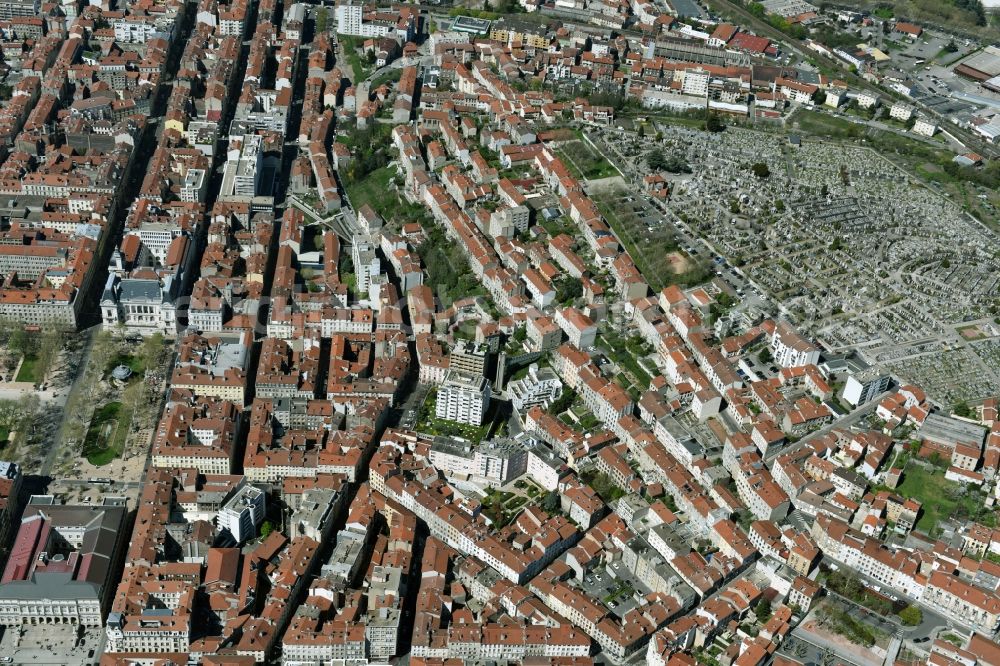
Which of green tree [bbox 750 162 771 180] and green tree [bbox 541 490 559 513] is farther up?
green tree [bbox 750 162 771 180]

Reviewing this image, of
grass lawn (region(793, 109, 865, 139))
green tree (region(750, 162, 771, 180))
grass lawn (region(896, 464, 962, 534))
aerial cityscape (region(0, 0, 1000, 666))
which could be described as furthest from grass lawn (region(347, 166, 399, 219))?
grass lawn (region(896, 464, 962, 534))

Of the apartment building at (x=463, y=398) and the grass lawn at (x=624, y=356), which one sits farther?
the grass lawn at (x=624, y=356)

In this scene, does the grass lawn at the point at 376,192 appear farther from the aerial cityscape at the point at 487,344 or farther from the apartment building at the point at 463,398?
the apartment building at the point at 463,398

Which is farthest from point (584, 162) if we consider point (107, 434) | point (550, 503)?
point (107, 434)

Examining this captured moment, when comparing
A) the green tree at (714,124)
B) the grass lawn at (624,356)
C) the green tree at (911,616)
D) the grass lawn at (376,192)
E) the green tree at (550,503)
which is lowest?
the green tree at (550,503)

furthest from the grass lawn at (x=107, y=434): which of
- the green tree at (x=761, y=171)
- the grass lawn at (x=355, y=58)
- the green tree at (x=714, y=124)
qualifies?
the green tree at (x=714, y=124)

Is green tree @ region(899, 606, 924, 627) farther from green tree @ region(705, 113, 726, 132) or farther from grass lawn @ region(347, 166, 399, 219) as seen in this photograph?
green tree @ region(705, 113, 726, 132)

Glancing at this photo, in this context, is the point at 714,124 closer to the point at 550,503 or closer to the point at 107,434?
the point at 550,503
